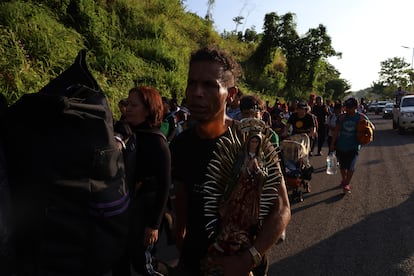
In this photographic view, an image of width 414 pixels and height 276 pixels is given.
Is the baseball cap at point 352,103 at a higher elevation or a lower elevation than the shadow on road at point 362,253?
higher

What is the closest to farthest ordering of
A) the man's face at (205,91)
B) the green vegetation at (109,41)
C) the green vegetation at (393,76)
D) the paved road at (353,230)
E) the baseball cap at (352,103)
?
the man's face at (205,91) → the paved road at (353,230) → the baseball cap at (352,103) → the green vegetation at (109,41) → the green vegetation at (393,76)

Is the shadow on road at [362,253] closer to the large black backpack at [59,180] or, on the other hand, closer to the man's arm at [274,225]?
the man's arm at [274,225]

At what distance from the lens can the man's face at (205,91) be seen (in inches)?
61.4

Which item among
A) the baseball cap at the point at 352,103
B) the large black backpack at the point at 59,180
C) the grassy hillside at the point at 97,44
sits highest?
the grassy hillside at the point at 97,44

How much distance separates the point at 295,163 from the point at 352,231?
1.58 meters

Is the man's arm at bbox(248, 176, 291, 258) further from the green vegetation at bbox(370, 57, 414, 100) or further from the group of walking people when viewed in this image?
the green vegetation at bbox(370, 57, 414, 100)

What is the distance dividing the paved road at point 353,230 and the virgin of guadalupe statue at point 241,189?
2.69 m

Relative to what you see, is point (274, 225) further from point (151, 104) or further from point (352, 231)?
point (352, 231)

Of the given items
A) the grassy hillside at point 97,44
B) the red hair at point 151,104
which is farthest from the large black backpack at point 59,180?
the grassy hillside at point 97,44

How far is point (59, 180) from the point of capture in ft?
3.63

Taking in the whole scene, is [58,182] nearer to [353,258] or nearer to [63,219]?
[63,219]

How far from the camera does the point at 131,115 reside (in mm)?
2699

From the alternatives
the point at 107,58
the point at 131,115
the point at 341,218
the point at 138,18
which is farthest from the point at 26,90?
the point at 138,18

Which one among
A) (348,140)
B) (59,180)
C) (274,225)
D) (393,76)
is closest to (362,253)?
(348,140)
